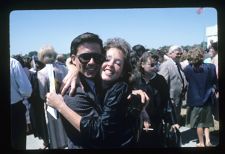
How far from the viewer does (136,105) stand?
15.0 ft

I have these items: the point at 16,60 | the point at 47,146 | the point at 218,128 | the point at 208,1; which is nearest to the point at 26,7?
the point at 16,60

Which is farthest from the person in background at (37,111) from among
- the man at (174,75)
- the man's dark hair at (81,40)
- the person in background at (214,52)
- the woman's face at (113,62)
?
the person in background at (214,52)

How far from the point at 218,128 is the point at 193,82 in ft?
1.37

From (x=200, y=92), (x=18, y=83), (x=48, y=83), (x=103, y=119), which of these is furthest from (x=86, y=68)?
(x=200, y=92)

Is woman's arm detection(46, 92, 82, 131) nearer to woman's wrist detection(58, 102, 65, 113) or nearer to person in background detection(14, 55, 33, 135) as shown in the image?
woman's wrist detection(58, 102, 65, 113)

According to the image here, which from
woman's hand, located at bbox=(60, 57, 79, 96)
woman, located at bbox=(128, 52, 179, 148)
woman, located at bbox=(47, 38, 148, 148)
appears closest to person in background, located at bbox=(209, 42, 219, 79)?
woman, located at bbox=(128, 52, 179, 148)

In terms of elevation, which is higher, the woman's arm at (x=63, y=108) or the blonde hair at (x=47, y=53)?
the blonde hair at (x=47, y=53)

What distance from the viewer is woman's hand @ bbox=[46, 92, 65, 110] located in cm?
457

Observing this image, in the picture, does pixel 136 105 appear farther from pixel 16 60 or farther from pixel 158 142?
pixel 16 60

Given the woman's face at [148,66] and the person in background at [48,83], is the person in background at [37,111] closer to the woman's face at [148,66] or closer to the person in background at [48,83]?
the person in background at [48,83]

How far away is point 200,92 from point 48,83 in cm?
122

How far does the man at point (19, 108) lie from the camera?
4602mm

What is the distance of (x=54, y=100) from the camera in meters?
4.57

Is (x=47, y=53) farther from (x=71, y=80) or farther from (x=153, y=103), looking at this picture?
(x=153, y=103)
